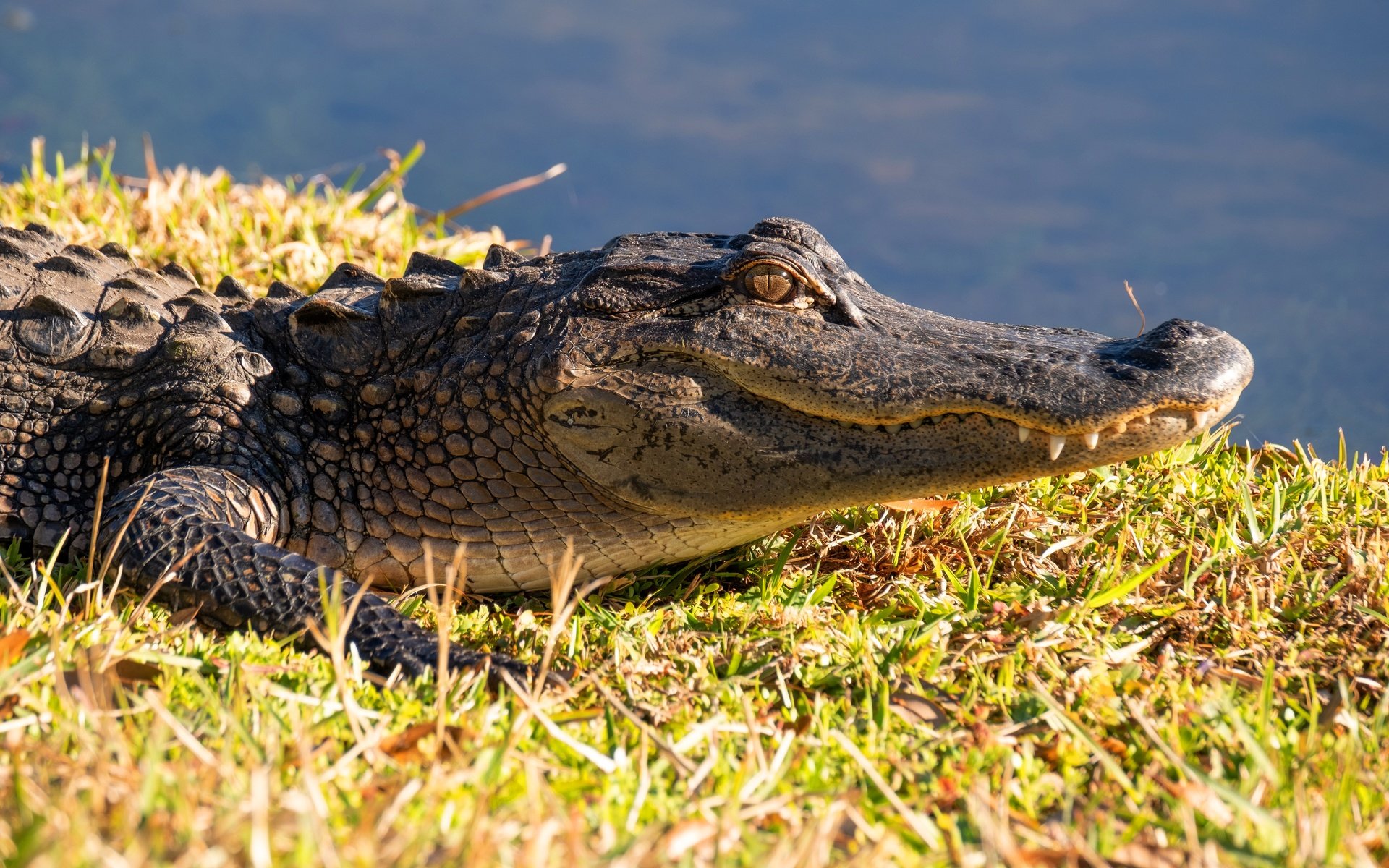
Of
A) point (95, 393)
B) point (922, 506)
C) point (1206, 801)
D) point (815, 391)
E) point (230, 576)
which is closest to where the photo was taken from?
point (1206, 801)

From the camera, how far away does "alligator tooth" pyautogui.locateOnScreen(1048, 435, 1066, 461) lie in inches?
102

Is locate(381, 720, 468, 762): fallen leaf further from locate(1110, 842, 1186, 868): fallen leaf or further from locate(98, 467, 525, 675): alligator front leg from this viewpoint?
locate(1110, 842, 1186, 868): fallen leaf

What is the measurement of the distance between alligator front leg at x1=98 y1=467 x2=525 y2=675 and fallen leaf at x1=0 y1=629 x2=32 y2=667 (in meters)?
0.34

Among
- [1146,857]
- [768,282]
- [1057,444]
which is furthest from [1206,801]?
[768,282]

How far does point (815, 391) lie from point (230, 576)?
4.53 ft

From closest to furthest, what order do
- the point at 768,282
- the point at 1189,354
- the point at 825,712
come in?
the point at 825,712 < the point at 1189,354 < the point at 768,282

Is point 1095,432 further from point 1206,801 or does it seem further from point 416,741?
point 416,741

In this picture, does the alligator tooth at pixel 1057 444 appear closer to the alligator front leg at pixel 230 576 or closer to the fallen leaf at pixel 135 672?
the alligator front leg at pixel 230 576

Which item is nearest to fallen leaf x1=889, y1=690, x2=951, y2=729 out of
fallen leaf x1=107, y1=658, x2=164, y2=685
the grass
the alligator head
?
the grass

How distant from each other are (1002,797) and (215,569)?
1.71m

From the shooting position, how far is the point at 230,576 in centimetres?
250

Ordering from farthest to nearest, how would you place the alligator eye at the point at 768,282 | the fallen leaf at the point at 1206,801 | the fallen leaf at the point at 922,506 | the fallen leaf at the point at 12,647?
the fallen leaf at the point at 922,506 < the alligator eye at the point at 768,282 < the fallen leaf at the point at 12,647 < the fallen leaf at the point at 1206,801

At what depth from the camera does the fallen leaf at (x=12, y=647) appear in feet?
6.60

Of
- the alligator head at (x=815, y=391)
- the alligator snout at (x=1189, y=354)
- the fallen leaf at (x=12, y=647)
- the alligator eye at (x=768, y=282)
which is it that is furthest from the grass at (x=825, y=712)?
the alligator eye at (x=768, y=282)
